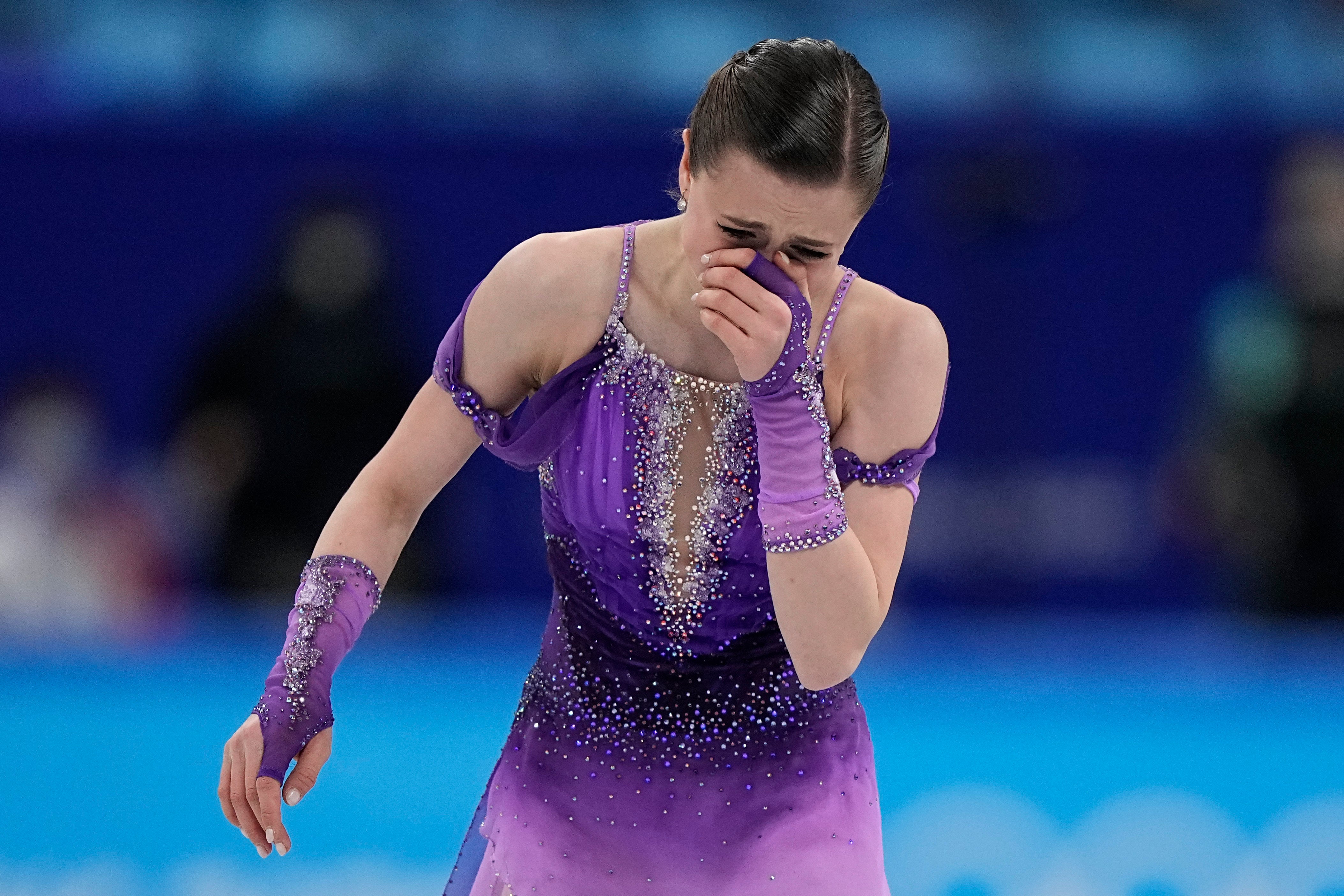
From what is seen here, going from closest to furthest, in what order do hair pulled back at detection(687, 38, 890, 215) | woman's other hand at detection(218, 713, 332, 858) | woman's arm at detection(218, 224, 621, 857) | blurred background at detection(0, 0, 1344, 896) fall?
hair pulled back at detection(687, 38, 890, 215) → woman's other hand at detection(218, 713, 332, 858) → woman's arm at detection(218, 224, 621, 857) → blurred background at detection(0, 0, 1344, 896)

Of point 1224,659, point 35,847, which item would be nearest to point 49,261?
point 35,847

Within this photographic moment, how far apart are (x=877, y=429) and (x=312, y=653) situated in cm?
77

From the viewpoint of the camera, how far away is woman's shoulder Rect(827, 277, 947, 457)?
6.70 feet

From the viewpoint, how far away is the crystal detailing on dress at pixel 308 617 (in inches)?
80.7

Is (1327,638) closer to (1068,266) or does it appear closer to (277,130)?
(1068,266)

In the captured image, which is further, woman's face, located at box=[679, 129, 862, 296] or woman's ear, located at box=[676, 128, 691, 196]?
woman's ear, located at box=[676, 128, 691, 196]

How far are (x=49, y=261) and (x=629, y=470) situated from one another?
5.38 meters

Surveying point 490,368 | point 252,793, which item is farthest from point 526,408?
point 252,793

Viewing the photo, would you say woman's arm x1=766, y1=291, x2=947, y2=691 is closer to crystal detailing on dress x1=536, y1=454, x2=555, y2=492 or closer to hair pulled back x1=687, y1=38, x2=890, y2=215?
hair pulled back x1=687, y1=38, x2=890, y2=215

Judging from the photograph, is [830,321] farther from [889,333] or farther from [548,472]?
[548,472]

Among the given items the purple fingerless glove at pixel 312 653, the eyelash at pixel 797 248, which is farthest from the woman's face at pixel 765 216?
the purple fingerless glove at pixel 312 653

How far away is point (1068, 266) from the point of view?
6.80 meters

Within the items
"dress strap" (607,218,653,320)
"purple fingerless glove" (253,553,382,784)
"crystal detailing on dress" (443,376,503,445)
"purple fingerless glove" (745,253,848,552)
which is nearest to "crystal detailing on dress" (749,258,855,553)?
"purple fingerless glove" (745,253,848,552)

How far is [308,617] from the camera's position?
2.11 metres
